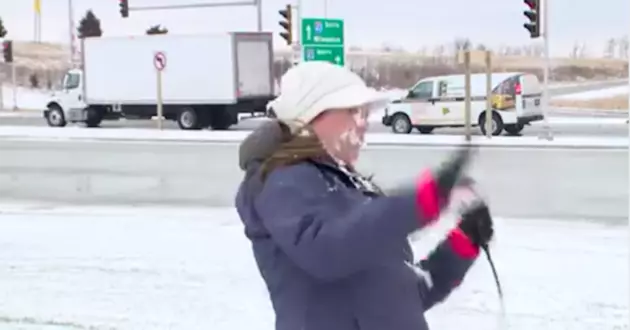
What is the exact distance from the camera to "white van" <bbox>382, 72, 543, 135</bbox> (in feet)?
79.1

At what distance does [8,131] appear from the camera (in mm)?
28156

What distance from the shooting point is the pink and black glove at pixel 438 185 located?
1.98 metres

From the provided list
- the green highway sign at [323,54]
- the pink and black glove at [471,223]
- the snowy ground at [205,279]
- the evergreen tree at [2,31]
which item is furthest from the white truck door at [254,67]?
the evergreen tree at [2,31]

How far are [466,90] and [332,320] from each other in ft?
69.9

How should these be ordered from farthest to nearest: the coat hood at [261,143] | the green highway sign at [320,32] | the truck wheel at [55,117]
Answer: the truck wheel at [55,117] < the green highway sign at [320,32] < the coat hood at [261,143]

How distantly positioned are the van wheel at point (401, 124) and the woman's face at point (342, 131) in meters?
A: 23.8

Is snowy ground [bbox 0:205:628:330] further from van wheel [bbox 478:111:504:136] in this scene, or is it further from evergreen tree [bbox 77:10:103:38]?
evergreen tree [bbox 77:10:103:38]

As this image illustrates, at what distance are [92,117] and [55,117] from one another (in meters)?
1.62

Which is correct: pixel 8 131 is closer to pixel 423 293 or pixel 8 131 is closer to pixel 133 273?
pixel 133 273

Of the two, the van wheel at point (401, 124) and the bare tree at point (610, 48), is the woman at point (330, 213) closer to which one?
the van wheel at point (401, 124)

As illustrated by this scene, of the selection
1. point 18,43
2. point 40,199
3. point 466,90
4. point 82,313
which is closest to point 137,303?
point 82,313

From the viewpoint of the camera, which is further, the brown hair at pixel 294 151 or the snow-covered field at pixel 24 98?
the snow-covered field at pixel 24 98

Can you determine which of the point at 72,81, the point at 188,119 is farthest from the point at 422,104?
the point at 72,81

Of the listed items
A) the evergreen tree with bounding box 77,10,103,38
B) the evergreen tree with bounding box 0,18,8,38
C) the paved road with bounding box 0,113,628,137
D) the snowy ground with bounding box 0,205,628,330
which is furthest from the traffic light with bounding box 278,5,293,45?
the evergreen tree with bounding box 77,10,103,38
